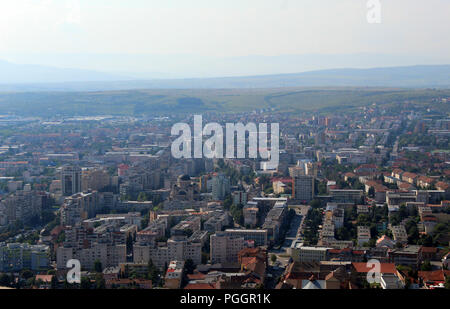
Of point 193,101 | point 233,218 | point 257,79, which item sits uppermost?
point 257,79

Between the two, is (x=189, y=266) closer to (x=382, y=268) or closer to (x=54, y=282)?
(x=54, y=282)

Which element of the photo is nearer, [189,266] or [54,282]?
[54,282]

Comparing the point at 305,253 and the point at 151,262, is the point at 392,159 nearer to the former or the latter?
the point at 305,253

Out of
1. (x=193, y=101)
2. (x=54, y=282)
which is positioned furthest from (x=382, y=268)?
(x=193, y=101)

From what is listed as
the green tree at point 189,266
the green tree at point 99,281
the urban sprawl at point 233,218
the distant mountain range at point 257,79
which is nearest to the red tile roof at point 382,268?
the urban sprawl at point 233,218

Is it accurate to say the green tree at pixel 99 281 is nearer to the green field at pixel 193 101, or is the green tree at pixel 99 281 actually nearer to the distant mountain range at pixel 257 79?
the green field at pixel 193 101

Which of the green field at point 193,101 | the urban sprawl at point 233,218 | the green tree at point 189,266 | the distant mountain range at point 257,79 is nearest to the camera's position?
the urban sprawl at point 233,218

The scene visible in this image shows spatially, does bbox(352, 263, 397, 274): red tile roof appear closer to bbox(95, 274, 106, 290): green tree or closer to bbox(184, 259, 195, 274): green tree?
bbox(184, 259, 195, 274): green tree
